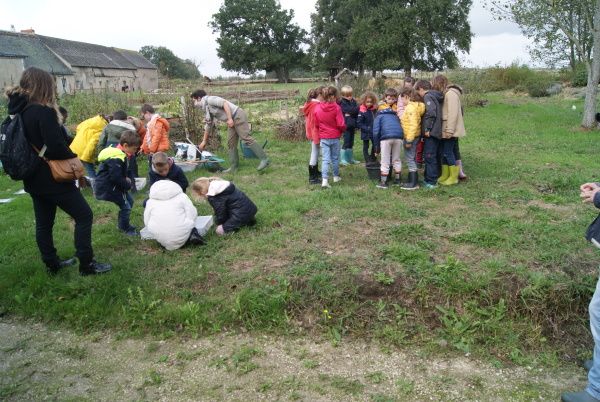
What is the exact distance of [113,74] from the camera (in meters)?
53.0

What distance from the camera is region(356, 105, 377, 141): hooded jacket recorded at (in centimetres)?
879

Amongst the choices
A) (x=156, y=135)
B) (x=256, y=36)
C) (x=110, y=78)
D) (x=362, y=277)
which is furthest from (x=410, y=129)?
(x=256, y=36)

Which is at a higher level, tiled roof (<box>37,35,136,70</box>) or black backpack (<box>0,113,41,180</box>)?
tiled roof (<box>37,35,136,70</box>)

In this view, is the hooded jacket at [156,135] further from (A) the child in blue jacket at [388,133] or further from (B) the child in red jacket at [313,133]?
(A) the child in blue jacket at [388,133]

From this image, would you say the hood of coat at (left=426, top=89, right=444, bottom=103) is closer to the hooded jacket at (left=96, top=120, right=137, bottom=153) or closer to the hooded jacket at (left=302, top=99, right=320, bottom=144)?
the hooded jacket at (left=302, top=99, right=320, bottom=144)

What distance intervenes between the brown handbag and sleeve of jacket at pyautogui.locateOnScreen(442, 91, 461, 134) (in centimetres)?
537

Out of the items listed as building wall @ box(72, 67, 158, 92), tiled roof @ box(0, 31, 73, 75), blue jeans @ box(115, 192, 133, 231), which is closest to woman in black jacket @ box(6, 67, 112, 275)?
blue jeans @ box(115, 192, 133, 231)

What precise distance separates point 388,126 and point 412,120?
0.41 m

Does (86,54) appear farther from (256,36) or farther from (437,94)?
(437,94)

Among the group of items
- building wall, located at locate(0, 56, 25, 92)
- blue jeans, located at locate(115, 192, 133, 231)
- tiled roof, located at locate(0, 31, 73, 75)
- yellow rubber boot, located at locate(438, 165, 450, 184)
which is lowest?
blue jeans, located at locate(115, 192, 133, 231)

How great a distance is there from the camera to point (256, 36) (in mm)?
62875

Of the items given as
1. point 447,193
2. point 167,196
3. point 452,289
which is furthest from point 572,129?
point 167,196

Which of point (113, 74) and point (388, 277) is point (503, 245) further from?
point (113, 74)

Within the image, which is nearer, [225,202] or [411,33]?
[225,202]
